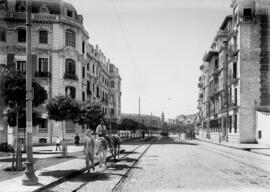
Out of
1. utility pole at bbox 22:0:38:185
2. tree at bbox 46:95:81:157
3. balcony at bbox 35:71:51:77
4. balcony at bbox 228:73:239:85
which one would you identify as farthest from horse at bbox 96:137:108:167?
balcony at bbox 228:73:239:85

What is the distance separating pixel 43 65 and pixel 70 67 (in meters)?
3.52

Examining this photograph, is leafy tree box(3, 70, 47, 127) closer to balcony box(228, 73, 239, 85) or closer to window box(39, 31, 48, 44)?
window box(39, 31, 48, 44)

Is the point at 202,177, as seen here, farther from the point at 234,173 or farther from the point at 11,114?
the point at 11,114

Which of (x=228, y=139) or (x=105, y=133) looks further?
(x=228, y=139)

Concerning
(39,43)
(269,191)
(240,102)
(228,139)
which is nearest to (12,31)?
(39,43)

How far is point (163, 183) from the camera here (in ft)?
34.4

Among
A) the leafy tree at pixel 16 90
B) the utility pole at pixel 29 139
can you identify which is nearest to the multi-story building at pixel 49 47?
the leafy tree at pixel 16 90

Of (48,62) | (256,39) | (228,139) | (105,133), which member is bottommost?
(228,139)

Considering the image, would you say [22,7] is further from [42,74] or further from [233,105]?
[233,105]

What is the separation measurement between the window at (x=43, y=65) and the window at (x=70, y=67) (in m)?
2.57

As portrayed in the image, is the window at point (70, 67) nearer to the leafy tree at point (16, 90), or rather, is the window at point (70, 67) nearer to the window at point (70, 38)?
the window at point (70, 38)

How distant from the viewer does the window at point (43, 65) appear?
42.7 meters

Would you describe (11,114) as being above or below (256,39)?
below

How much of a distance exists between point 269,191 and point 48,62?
37.0 m
